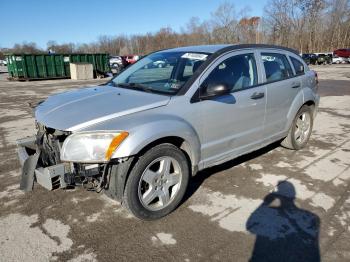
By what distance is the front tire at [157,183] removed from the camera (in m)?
3.25

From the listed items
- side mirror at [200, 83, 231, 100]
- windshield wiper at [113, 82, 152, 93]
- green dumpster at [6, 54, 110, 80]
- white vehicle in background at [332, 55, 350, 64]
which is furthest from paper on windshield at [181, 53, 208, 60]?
white vehicle in background at [332, 55, 350, 64]

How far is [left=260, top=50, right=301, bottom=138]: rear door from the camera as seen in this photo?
4.72 metres

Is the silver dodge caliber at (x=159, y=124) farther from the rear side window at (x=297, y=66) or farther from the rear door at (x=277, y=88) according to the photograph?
the rear side window at (x=297, y=66)

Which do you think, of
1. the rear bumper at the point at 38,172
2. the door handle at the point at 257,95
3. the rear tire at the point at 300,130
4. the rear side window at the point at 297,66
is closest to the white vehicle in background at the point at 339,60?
the rear tire at the point at 300,130

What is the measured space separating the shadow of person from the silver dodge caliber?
0.83 meters

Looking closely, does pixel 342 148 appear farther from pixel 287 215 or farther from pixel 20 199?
pixel 20 199

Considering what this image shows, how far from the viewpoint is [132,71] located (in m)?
4.81

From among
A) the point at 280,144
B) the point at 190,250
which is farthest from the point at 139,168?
the point at 280,144

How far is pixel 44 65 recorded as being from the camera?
81.1 ft

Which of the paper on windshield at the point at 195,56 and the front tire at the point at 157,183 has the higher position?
the paper on windshield at the point at 195,56

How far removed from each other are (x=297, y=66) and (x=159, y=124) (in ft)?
10.8

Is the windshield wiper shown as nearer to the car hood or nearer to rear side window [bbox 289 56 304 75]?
the car hood

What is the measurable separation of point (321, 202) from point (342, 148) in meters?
2.43

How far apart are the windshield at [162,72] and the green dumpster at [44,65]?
2173 cm
